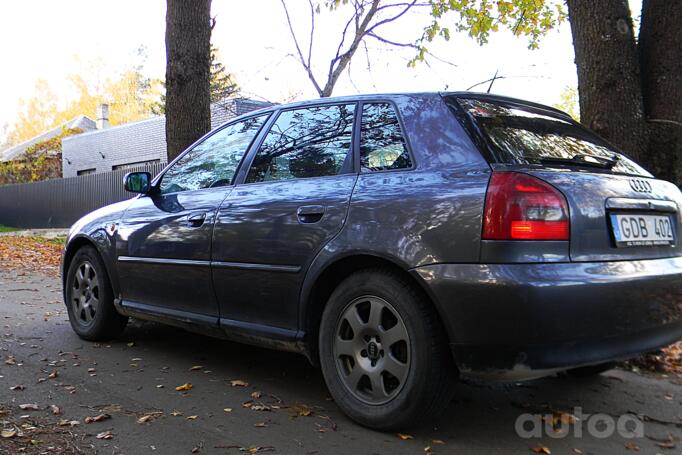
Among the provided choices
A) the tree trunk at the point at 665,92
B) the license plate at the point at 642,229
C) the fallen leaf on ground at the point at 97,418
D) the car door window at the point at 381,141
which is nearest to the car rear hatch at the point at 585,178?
the license plate at the point at 642,229

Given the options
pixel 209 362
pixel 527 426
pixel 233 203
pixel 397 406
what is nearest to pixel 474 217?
pixel 397 406

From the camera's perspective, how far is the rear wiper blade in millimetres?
3119

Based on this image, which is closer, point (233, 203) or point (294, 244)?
point (294, 244)

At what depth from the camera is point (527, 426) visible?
3.33m

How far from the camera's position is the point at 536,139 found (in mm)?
3328

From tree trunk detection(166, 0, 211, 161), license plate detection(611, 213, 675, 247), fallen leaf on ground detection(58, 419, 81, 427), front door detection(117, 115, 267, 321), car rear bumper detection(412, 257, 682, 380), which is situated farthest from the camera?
tree trunk detection(166, 0, 211, 161)

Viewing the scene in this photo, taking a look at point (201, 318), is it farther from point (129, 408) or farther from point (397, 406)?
point (397, 406)

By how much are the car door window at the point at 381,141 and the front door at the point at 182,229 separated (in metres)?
1.01

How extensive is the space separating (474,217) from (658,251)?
1069mm

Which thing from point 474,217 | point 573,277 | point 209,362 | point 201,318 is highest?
point 474,217

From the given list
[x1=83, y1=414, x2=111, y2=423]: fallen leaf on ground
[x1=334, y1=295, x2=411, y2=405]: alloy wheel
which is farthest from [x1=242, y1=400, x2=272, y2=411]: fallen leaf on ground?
[x1=83, y1=414, x2=111, y2=423]: fallen leaf on ground

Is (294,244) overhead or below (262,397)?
overhead

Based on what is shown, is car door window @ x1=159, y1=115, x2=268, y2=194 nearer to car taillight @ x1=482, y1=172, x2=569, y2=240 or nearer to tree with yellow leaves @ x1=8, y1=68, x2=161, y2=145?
car taillight @ x1=482, y1=172, x2=569, y2=240

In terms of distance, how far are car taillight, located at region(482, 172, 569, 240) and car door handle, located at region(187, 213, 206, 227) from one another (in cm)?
205
